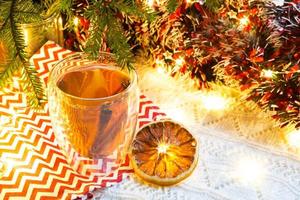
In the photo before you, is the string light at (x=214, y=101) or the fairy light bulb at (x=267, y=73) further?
the string light at (x=214, y=101)

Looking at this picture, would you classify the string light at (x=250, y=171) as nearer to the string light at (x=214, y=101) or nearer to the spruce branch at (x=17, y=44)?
the string light at (x=214, y=101)

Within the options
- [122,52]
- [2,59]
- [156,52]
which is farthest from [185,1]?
[2,59]

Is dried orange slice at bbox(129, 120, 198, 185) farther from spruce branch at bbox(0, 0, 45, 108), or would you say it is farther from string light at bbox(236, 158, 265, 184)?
spruce branch at bbox(0, 0, 45, 108)

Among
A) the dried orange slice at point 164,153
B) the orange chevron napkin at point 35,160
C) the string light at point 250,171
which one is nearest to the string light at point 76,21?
the orange chevron napkin at point 35,160

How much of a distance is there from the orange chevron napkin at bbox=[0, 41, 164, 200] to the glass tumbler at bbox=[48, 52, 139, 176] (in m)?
0.02

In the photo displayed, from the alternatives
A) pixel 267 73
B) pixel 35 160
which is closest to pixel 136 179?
pixel 35 160

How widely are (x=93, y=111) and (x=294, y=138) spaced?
1.21 ft

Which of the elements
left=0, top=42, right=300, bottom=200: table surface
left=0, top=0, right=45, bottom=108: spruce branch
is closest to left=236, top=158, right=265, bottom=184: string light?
left=0, top=42, right=300, bottom=200: table surface

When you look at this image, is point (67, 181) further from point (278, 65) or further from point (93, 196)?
point (278, 65)

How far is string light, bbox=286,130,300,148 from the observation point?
32.6 inches

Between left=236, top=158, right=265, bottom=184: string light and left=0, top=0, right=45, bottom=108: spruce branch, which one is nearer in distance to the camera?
left=0, top=0, right=45, bottom=108: spruce branch

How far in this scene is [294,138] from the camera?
32.9 inches

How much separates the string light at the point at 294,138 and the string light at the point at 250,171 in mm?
81

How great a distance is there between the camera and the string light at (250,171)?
0.76 metres
